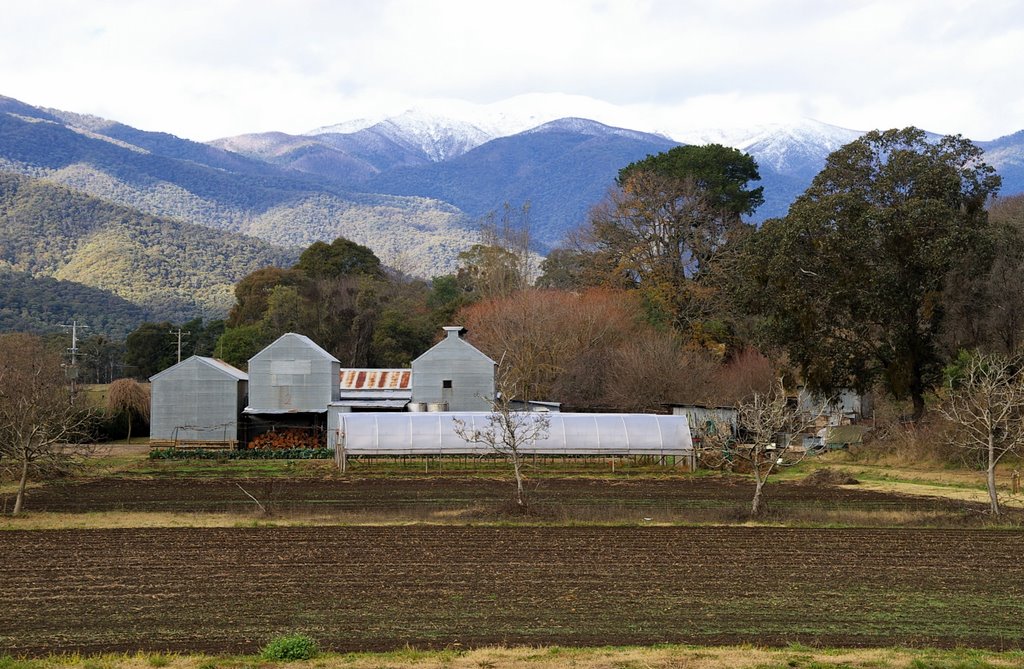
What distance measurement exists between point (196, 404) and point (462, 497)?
26.4 m

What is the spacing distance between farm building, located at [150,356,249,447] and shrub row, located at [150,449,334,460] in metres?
3.69

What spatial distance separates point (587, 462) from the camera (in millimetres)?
45969

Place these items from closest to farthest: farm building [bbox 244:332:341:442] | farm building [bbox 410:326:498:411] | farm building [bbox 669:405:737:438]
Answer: farm building [bbox 669:405:737:438] → farm building [bbox 244:332:341:442] → farm building [bbox 410:326:498:411]

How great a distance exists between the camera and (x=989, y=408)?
28141mm

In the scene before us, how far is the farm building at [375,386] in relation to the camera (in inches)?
2451

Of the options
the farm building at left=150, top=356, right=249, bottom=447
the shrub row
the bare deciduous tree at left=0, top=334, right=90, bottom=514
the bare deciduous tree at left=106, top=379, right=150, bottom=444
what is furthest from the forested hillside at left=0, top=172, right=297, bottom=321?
the bare deciduous tree at left=0, top=334, right=90, bottom=514

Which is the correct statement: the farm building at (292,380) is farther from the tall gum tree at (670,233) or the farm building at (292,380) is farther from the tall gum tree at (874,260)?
the tall gum tree at (874,260)

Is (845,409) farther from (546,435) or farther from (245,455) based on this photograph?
(245,455)

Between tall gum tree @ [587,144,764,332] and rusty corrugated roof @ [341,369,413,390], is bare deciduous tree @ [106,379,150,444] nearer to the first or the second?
rusty corrugated roof @ [341,369,413,390]

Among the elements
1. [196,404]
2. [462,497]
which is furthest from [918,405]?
[196,404]

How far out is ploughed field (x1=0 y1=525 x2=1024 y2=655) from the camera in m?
15.8

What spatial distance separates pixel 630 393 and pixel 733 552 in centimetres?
3497

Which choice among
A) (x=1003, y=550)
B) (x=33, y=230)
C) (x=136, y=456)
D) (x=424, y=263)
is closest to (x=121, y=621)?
(x=1003, y=550)

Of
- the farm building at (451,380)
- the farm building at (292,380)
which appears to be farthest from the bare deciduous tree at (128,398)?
the farm building at (451,380)
